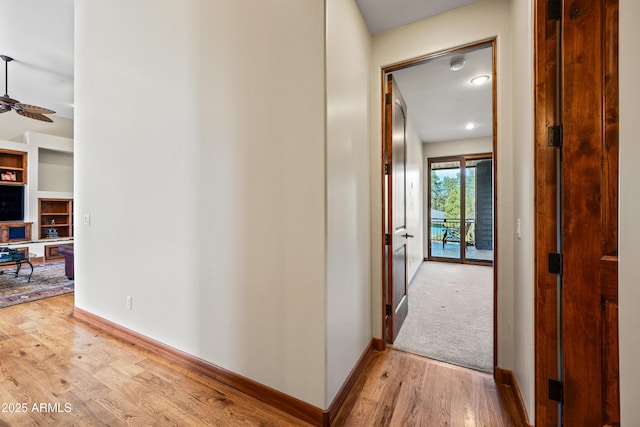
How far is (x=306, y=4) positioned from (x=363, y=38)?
0.73 metres

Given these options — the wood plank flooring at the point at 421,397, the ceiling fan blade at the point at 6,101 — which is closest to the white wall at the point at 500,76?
the wood plank flooring at the point at 421,397

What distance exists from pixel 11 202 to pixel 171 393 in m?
6.63

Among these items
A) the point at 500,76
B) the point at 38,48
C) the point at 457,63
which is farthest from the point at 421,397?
the point at 38,48

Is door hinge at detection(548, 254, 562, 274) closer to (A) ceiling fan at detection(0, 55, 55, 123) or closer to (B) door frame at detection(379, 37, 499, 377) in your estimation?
(B) door frame at detection(379, 37, 499, 377)

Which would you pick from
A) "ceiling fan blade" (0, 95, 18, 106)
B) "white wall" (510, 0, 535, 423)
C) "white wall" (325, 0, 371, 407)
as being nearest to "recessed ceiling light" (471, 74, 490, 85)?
"white wall" (510, 0, 535, 423)

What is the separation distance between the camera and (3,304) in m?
3.19

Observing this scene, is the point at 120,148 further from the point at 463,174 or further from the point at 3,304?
the point at 463,174

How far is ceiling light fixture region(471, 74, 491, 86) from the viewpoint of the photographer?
3.09 m

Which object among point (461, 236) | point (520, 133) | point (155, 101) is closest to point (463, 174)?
point (461, 236)

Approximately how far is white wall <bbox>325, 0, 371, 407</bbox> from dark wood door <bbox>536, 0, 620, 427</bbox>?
0.98 m

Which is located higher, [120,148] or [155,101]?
[155,101]

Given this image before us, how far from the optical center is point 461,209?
5.96m

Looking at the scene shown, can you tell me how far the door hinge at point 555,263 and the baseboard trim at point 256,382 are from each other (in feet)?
4.28

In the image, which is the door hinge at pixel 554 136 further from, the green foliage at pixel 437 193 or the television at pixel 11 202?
the television at pixel 11 202
